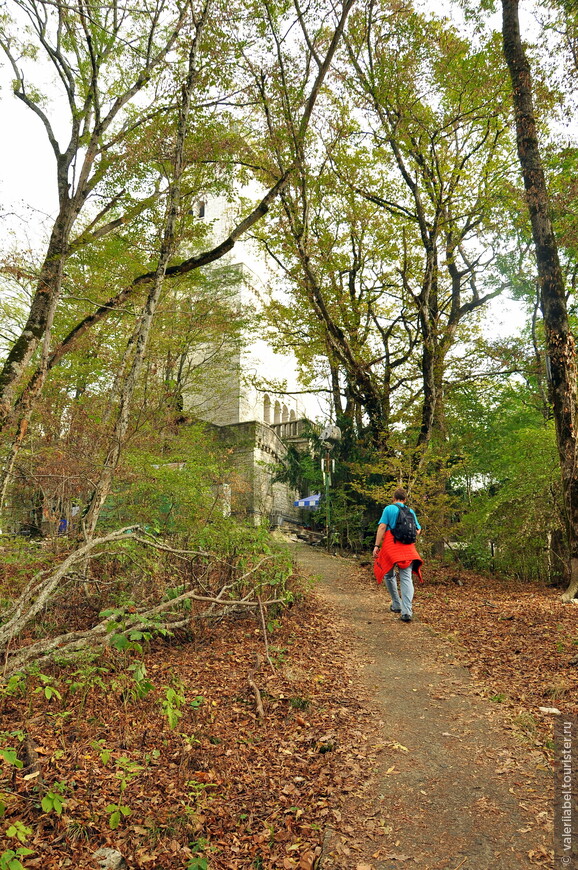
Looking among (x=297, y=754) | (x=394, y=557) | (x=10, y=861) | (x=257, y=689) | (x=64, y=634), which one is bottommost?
(x=297, y=754)

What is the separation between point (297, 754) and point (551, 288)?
7663mm

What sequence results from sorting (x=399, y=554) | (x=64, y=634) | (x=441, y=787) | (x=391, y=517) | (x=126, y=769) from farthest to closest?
1. (x=391, y=517)
2. (x=399, y=554)
3. (x=64, y=634)
4. (x=126, y=769)
5. (x=441, y=787)

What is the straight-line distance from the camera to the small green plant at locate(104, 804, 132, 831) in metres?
3.14

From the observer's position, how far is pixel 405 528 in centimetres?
760

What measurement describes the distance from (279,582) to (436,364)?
375 inches

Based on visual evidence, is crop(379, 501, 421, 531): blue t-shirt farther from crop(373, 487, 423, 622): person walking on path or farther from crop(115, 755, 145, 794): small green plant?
crop(115, 755, 145, 794): small green plant

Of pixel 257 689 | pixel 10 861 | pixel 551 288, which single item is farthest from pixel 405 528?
pixel 10 861

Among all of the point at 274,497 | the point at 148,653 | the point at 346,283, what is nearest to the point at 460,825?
the point at 148,653

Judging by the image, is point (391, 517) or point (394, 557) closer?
point (394, 557)

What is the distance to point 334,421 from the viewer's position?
62.0ft

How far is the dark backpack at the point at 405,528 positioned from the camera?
24.8 feet

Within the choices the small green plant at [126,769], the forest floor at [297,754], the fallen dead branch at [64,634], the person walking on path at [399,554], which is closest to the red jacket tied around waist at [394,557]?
the person walking on path at [399,554]

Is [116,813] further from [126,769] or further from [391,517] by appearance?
[391,517]

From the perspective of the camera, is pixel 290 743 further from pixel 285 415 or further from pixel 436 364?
pixel 285 415
